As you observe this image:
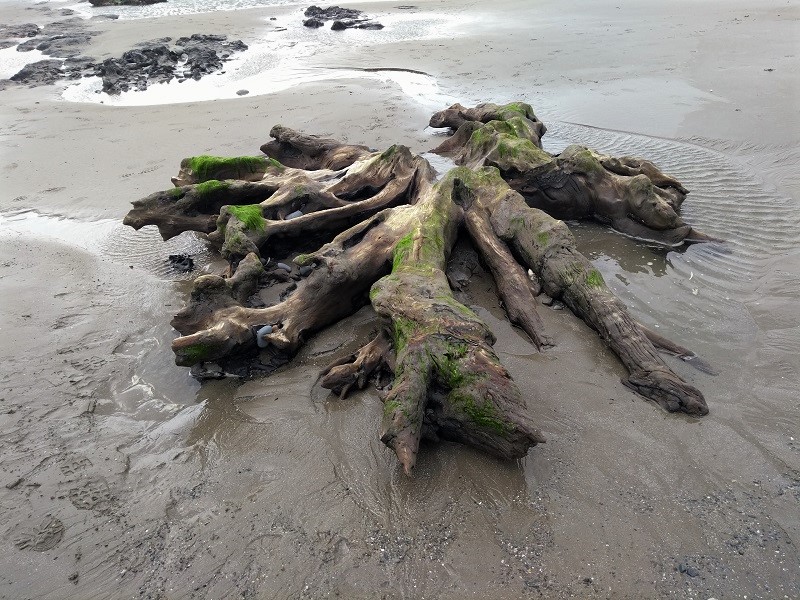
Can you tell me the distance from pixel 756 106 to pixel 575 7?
12.0 metres

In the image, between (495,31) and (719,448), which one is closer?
(719,448)

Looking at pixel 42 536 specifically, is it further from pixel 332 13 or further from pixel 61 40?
pixel 332 13

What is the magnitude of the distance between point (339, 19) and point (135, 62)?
27.2ft

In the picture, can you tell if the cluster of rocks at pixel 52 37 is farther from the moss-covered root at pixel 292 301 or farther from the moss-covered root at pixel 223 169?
the moss-covered root at pixel 292 301

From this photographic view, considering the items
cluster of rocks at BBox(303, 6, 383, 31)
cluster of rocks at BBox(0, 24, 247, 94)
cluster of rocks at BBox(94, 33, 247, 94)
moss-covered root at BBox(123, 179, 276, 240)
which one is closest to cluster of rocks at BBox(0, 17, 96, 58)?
cluster of rocks at BBox(0, 24, 247, 94)

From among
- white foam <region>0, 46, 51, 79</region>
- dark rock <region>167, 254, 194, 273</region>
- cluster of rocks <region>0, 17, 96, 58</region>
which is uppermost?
dark rock <region>167, 254, 194, 273</region>

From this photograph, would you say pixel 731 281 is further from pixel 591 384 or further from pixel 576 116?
pixel 576 116

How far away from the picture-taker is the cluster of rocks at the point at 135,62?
15.0 metres

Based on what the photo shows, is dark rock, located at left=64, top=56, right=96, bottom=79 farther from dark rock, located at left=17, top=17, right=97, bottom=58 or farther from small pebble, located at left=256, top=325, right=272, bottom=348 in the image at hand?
small pebble, located at left=256, top=325, right=272, bottom=348

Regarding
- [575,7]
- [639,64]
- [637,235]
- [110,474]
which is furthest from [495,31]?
[110,474]

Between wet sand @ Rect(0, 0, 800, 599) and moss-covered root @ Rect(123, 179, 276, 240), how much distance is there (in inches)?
16.0

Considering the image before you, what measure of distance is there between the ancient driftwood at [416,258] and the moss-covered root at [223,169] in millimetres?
23

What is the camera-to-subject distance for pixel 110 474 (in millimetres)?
3922

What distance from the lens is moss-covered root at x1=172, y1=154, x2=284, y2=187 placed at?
728cm
